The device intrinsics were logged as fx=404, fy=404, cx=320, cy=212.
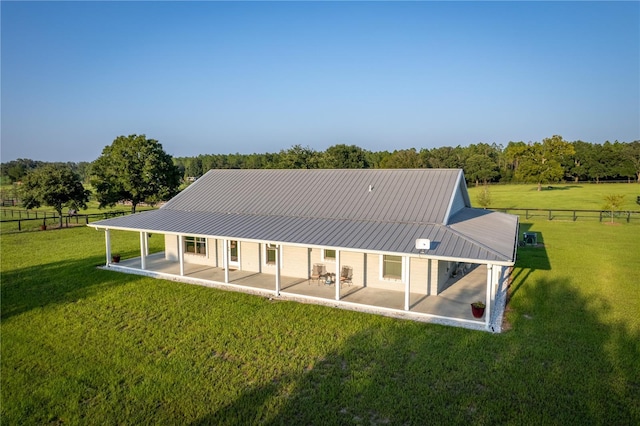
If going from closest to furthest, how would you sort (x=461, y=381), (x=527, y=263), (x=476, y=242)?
(x=461, y=381)
(x=476, y=242)
(x=527, y=263)

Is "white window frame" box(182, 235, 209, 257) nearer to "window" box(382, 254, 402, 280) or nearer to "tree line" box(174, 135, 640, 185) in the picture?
"window" box(382, 254, 402, 280)

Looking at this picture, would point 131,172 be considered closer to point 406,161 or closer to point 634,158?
point 406,161

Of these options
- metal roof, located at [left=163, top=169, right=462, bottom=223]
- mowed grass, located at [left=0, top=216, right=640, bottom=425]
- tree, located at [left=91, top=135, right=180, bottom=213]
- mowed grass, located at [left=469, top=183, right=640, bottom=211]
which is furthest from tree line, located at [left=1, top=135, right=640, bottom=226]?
mowed grass, located at [left=0, top=216, right=640, bottom=425]

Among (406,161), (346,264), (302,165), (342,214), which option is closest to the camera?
(346,264)

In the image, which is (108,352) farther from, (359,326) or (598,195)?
(598,195)

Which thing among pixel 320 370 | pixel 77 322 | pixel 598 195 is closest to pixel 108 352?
pixel 77 322

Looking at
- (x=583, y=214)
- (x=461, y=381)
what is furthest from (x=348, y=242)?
(x=583, y=214)

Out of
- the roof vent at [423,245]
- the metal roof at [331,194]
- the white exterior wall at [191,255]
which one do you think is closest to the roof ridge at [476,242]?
the metal roof at [331,194]
